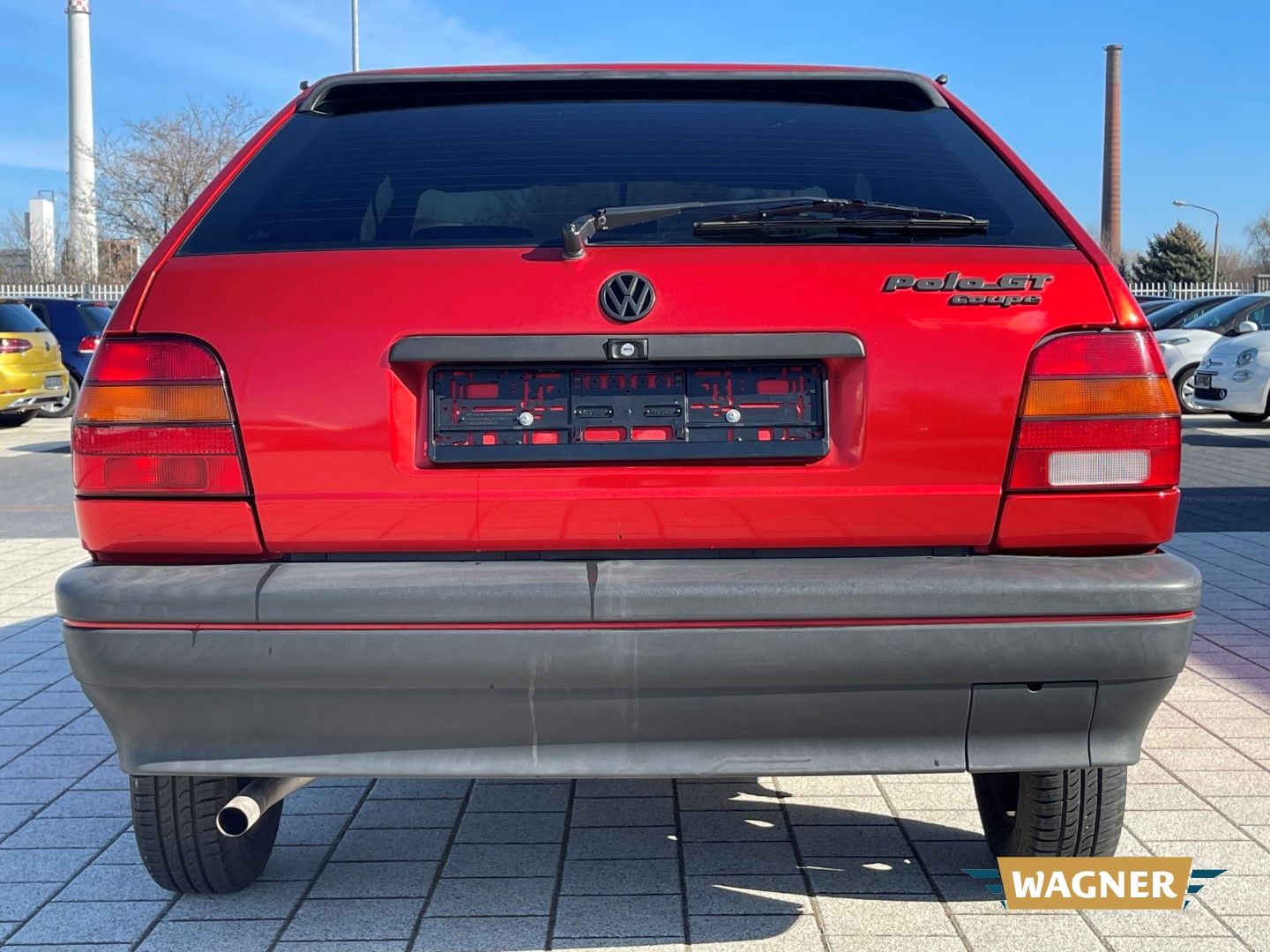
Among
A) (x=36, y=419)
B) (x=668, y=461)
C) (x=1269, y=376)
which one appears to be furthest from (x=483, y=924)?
(x=36, y=419)

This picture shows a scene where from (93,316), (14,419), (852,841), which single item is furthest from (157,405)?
(93,316)

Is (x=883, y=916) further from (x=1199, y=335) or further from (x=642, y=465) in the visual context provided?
(x=1199, y=335)

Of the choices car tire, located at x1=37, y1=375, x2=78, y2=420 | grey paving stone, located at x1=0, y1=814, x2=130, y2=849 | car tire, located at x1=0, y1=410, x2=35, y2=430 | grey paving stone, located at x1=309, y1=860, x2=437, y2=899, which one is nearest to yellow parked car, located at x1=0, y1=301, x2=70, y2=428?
car tire, located at x1=0, y1=410, x2=35, y2=430

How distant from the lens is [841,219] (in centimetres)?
255

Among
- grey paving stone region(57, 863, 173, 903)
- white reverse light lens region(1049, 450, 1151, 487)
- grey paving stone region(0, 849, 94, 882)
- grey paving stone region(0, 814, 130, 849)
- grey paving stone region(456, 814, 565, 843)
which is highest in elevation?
white reverse light lens region(1049, 450, 1151, 487)

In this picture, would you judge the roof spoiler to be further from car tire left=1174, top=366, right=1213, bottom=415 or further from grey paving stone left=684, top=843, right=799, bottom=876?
car tire left=1174, top=366, right=1213, bottom=415

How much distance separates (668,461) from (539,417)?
24 centimetres

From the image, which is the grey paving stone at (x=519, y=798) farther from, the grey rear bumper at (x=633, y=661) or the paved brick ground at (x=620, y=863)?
→ the grey rear bumper at (x=633, y=661)

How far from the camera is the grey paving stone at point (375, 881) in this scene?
3039 mm

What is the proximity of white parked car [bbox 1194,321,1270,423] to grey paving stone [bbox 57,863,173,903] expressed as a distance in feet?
49.6

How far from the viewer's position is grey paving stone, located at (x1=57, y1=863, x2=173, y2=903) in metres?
3.04

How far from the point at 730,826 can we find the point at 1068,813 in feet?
2.97

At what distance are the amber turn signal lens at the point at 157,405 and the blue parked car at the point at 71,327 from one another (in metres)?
17.1

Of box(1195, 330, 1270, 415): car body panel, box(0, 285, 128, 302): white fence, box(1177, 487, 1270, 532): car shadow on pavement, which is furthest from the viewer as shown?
box(0, 285, 128, 302): white fence
